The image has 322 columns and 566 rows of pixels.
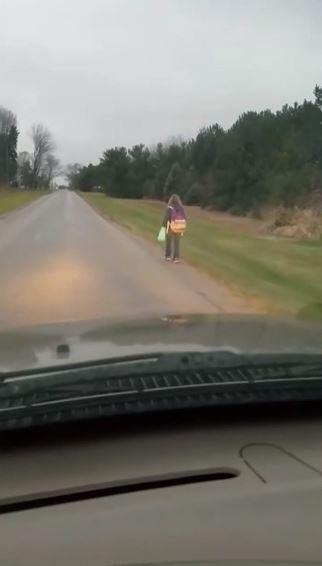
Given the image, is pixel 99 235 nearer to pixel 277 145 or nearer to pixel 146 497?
pixel 146 497

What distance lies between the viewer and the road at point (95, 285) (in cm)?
1128

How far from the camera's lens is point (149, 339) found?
3666mm

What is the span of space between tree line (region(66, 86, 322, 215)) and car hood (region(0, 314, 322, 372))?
43.2 meters

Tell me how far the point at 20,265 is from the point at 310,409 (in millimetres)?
15528

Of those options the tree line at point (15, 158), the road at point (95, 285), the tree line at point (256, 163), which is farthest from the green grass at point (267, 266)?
the tree line at point (15, 158)

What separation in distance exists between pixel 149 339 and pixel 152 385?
1021mm

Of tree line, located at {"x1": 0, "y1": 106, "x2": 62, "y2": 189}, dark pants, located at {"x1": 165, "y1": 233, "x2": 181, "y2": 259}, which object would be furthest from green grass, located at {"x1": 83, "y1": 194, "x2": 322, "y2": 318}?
tree line, located at {"x1": 0, "y1": 106, "x2": 62, "y2": 189}

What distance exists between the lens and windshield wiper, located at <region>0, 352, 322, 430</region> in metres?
2.50

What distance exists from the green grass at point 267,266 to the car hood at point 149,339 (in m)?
6.77

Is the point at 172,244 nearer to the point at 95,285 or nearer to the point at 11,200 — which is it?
the point at 95,285

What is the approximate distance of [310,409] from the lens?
285 cm

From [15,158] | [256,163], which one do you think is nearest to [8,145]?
[15,158]

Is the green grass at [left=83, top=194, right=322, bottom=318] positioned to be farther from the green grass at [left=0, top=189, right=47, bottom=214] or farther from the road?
the green grass at [left=0, top=189, right=47, bottom=214]

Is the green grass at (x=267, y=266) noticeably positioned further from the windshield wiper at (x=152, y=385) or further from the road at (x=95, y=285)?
the windshield wiper at (x=152, y=385)
